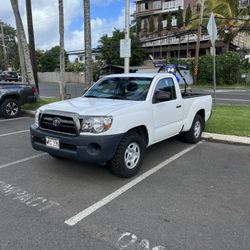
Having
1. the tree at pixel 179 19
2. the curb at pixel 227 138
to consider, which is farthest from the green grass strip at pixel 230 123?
the tree at pixel 179 19

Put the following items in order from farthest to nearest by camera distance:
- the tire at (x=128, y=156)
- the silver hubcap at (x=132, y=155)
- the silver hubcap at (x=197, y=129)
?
1. the silver hubcap at (x=197, y=129)
2. the silver hubcap at (x=132, y=155)
3. the tire at (x=128, y=156)

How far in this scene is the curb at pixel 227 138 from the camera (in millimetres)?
6857

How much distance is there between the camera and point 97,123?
14.1 ft

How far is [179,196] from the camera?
411cm

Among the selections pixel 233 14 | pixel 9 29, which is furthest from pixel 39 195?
pixel 9 29

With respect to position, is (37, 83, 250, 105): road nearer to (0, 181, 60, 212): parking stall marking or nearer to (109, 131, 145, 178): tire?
(109, 131, 145, 178): tire

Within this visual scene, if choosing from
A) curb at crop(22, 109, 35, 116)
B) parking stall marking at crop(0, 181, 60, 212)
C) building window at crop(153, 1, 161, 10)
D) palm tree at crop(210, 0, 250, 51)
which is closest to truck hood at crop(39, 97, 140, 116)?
parking stall marking at crop(0, 181, 60, 212)

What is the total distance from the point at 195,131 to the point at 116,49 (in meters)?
37.2

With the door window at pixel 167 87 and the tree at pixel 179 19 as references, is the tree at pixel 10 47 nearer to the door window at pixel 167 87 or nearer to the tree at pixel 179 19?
the tree at pixel 179 19

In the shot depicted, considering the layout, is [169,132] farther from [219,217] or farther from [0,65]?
[0,65]

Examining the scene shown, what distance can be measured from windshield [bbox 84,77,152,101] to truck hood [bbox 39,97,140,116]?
0.98ft

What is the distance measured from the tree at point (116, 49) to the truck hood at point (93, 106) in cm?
3748

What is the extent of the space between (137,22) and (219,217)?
51825 mm

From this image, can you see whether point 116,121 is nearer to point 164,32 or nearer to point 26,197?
point 26,197
